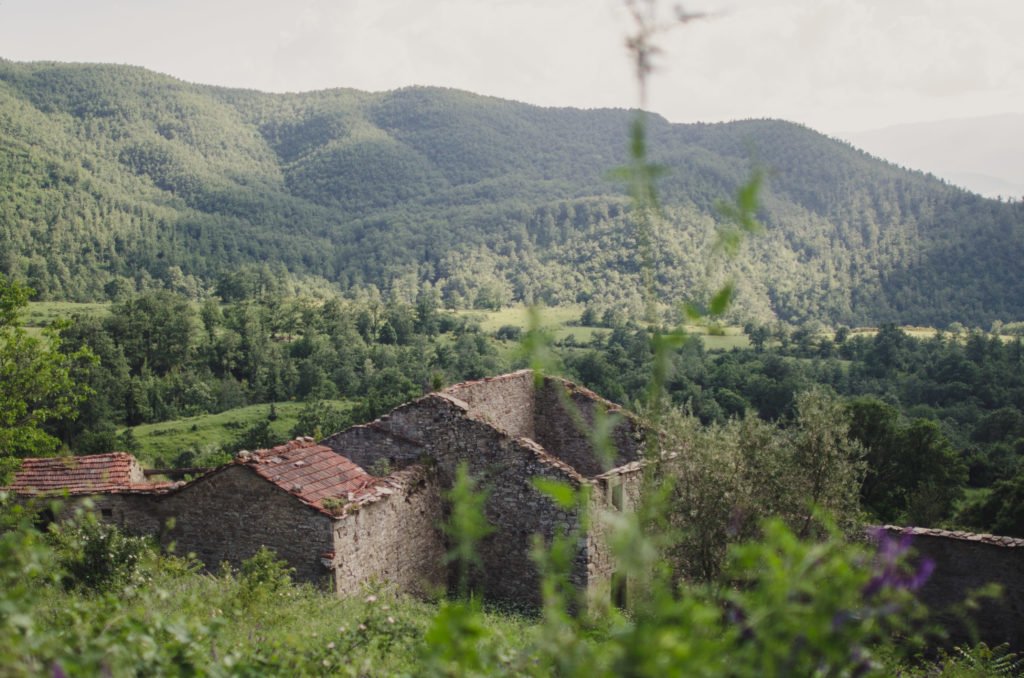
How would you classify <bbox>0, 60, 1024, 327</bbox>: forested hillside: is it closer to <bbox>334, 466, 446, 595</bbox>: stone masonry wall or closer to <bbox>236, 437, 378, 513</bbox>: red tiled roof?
<bbox>334, 466, 446, 595</bbox>: stone masonry wall

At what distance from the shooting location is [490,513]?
1409 centimetres

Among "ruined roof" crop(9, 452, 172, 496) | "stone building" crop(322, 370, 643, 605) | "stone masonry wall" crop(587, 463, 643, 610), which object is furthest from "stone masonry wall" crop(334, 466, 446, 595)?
"ruined roof" crop(9, 452, 172, 496)

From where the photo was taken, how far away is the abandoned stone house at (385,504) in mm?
12359

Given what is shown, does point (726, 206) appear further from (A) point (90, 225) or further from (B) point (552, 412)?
(A) point (90, 225)

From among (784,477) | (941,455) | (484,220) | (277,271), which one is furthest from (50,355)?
(484,220)

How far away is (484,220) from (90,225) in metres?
80.4

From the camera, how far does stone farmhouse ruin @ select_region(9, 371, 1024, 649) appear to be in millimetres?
12406

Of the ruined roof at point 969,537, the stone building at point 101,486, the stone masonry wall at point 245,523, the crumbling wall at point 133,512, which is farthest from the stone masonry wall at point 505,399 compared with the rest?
the ruined roof at point 969,537

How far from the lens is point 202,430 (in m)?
57.6

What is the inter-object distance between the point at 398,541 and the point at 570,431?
6399 mm

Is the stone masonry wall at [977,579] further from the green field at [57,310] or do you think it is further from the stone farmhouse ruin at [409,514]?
the green field at [57,310]

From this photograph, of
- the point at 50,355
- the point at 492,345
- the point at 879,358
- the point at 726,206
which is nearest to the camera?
the point at 726,206

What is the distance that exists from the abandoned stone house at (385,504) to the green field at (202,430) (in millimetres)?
38827

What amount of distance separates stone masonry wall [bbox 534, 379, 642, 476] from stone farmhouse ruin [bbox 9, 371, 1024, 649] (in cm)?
285
